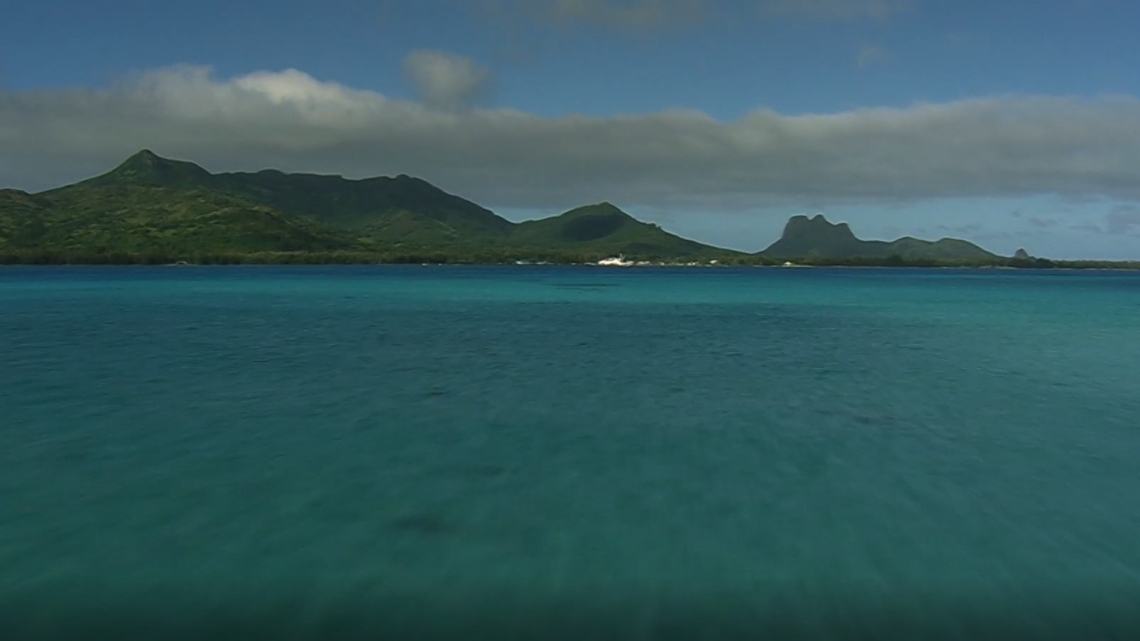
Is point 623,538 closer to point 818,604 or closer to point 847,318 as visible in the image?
point 818,604

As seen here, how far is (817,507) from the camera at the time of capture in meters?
15.2

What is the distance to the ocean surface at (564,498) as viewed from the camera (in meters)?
10.8

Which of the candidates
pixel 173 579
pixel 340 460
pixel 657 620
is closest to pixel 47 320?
pixel 340 460

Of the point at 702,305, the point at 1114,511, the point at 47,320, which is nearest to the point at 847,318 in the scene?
the point at 702,305

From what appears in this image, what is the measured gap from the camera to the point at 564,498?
1557 cm

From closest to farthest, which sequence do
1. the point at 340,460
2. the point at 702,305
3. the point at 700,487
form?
the point at 700,487, the point at 340,460, the point at 702,305

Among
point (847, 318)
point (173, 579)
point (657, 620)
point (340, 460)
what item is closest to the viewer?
point (657, 620)

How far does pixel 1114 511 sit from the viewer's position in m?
15.3

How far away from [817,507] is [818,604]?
4382 mm

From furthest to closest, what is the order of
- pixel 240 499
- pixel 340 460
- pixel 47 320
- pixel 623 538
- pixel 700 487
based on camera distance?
pixel 47 320
pixel 340 460
pixel 700 487
pixel 240 499
pixel 623 538

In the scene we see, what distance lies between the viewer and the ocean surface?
35.6ft

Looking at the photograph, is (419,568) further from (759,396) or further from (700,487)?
(759,396)

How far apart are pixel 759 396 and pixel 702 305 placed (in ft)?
188

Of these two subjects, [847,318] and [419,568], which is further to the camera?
[847,318]
